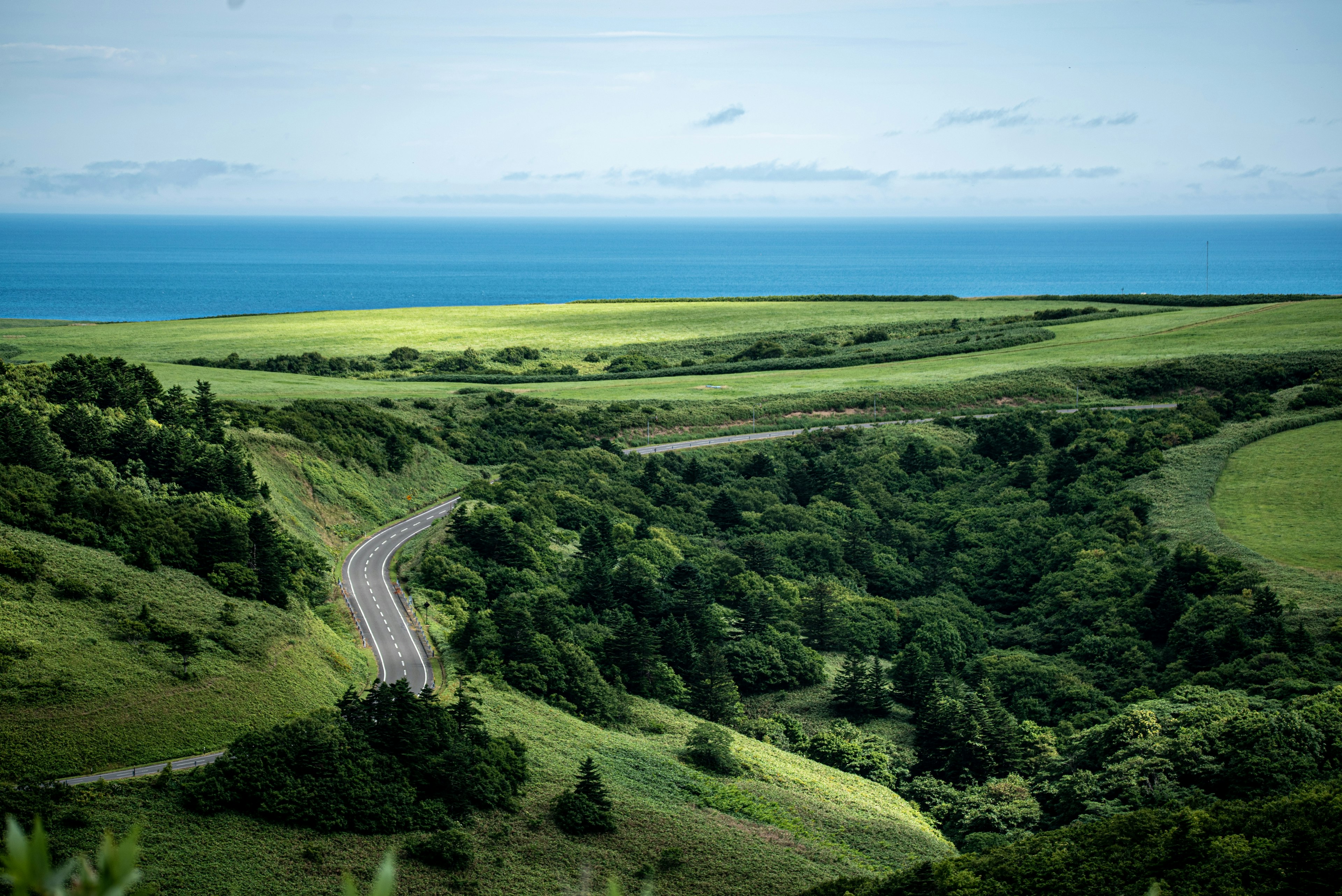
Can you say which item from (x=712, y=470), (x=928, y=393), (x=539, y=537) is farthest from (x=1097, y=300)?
(x=539, y=537)

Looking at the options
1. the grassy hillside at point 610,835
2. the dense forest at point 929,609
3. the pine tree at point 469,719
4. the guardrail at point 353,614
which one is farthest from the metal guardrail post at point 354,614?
the pine tree at point 469,719

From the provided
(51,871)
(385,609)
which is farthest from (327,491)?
(51,871)

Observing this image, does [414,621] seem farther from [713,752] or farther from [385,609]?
[713,752]

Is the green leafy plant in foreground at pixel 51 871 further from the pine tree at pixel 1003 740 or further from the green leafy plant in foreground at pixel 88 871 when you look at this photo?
the pine tree at pixel 1003 740

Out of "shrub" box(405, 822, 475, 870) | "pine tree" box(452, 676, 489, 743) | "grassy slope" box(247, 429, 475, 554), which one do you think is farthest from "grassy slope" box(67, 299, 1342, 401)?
"shrub" box(405, 822, 475, 870)

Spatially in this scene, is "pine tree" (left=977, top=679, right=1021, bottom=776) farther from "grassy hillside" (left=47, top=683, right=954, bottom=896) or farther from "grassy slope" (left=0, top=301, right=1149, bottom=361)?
"grassy slope" (left=0, top=301, right=1149, bottom=361)

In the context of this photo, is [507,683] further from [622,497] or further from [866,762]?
[622,497]

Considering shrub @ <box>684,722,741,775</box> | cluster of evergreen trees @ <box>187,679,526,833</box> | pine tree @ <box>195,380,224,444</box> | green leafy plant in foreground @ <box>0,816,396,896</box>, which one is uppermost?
green leafy plant in foreground @ <box>0,816,396,896</box>
